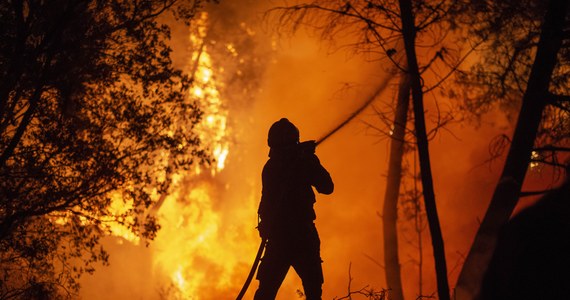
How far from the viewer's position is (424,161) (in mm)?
5273

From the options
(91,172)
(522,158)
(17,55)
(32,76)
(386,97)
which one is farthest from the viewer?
(386,97)

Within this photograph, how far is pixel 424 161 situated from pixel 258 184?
920 inches

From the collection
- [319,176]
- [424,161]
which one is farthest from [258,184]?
[319,176]

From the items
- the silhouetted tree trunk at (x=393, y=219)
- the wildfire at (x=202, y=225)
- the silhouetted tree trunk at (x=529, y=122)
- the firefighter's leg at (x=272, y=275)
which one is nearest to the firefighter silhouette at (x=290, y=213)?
the firefighter's leg at (x=272, y=275)

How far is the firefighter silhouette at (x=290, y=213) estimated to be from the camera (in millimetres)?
4473

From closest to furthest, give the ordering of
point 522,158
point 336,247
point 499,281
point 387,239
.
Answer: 1. point 499,281
2. point 522,158
3. point 387,239
4. point 336,247

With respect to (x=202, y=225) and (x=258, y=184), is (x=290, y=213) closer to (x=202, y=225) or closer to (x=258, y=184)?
(x=202, y=225)

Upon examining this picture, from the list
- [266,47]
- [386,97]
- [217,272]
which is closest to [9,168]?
[386,97]

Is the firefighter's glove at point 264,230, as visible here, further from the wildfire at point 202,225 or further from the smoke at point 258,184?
the wildfire at point 202,225

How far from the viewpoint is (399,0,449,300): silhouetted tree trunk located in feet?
16.9

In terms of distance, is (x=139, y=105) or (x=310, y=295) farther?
(x=139, y=105)

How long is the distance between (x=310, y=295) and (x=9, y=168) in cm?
644

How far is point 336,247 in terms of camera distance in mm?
17750

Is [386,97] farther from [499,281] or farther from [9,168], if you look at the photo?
[499,281]
